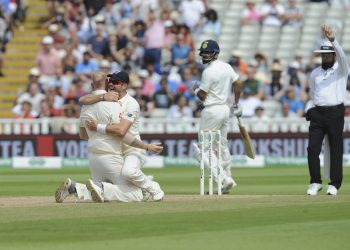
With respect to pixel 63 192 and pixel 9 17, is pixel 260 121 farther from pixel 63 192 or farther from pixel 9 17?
pixel 63 192

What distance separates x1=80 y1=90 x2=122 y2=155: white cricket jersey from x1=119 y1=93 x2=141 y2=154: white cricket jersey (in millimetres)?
81

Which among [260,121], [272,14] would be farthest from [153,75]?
[272,14]

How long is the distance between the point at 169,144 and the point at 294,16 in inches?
187

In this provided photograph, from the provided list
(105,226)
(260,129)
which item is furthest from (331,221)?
(260,129)

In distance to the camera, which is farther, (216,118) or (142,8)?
(142,8)

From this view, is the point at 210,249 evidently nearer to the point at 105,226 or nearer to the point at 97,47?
the point at 105,226

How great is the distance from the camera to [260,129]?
2547 cm

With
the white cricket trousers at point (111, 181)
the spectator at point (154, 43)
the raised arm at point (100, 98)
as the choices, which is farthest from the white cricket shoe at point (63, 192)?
the spectator at point (154, 43)

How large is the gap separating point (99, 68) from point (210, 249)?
17.8 metres

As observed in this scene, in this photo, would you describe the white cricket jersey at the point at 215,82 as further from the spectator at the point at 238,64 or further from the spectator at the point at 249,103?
the spectator at the point at 238,64

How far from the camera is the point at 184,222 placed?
10.6 m

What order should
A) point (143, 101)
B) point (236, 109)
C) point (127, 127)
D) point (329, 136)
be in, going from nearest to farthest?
point (127, 127) → point (329, 136) → point (236, 109) → point (143, 101)

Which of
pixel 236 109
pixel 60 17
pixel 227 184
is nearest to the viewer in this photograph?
pixel 227 184

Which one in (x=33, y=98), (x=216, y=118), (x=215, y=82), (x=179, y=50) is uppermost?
Result: (x=179, y=50)
